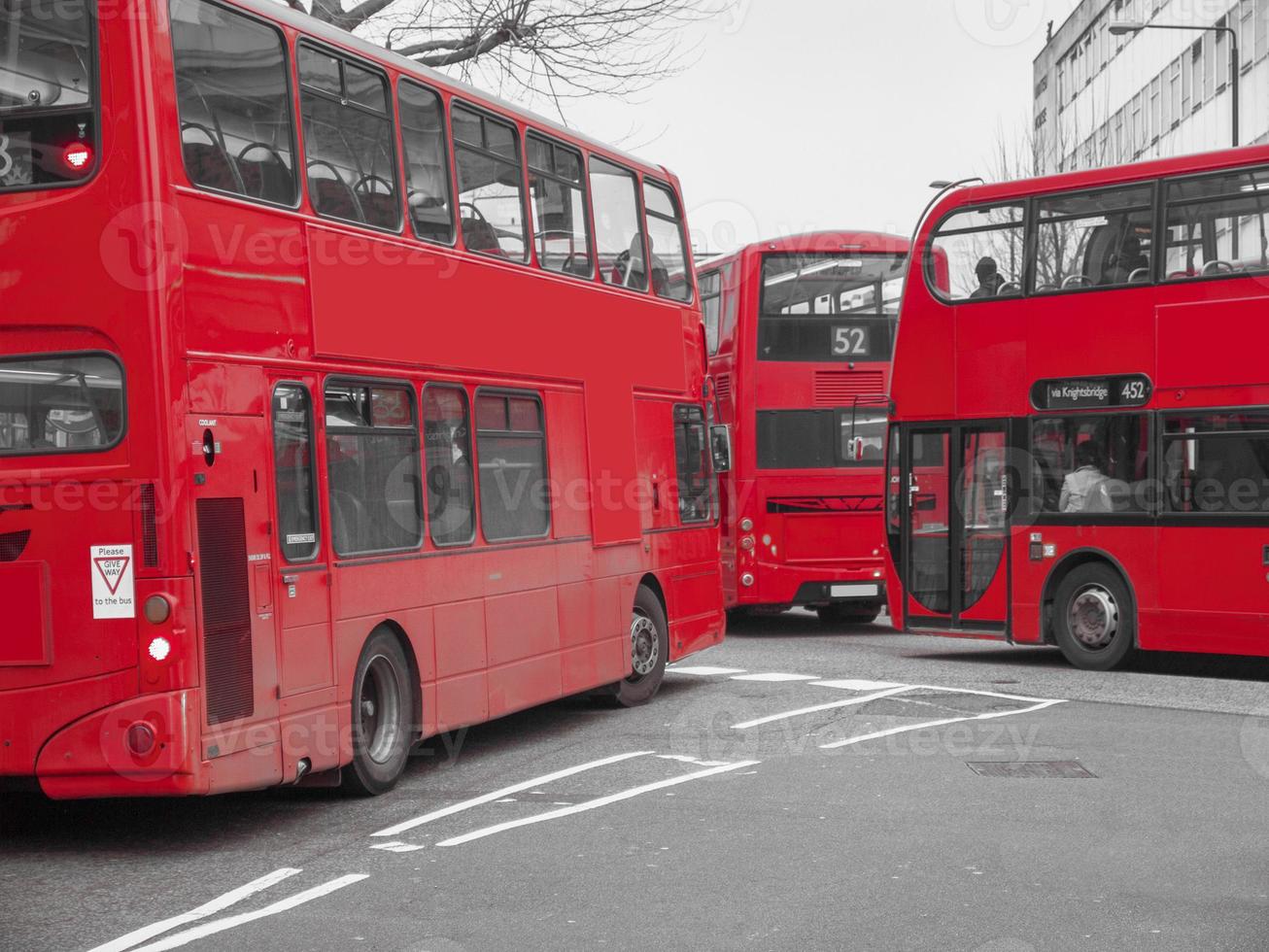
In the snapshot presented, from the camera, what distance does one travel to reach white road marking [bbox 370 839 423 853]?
27.0ft

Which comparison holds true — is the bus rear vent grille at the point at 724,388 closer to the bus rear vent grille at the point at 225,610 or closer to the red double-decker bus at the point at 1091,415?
the red double-decker bus at the point at 1091,415

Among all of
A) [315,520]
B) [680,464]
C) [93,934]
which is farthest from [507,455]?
[93,934]

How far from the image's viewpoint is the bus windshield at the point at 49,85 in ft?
27.0

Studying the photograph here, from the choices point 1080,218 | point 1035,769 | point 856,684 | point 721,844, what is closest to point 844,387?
point 1080,218

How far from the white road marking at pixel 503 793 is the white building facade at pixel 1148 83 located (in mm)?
27021

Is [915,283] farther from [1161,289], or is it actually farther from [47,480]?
[47,480]

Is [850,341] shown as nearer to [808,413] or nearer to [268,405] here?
[808,413]

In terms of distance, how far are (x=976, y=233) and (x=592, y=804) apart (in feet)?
32.2

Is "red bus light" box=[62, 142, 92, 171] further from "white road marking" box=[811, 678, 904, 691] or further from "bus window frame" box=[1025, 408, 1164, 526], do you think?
"bus window frame" box=[1025, 408, 1164, 526]

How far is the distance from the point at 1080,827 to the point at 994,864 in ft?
3.52

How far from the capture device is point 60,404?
8.27 m

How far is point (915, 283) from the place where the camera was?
17.6m

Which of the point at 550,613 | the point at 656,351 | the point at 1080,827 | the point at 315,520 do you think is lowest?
the point at 1080,827

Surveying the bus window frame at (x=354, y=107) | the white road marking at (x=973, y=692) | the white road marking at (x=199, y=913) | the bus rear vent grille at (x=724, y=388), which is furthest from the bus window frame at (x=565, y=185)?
the bus rear vent grille at (x=724, y=388)
